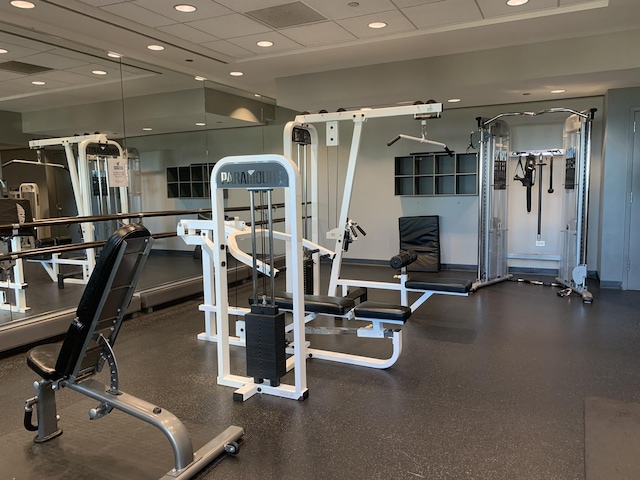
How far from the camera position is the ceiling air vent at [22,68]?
4248 mm

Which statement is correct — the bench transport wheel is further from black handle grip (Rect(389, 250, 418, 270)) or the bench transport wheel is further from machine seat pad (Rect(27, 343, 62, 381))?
black handle grip (Rect(389, 250, 418, 270))

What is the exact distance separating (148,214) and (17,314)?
146 cm

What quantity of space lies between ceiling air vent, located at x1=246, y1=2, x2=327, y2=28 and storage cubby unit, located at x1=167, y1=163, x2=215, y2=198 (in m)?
3.04

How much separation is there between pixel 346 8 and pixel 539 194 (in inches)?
143

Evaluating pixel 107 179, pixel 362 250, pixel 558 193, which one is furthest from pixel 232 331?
pixel 558 193

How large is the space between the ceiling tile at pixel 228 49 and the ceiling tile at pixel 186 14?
0.70m

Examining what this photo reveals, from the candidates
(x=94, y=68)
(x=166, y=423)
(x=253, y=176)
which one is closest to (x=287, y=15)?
(x=253, y=176)

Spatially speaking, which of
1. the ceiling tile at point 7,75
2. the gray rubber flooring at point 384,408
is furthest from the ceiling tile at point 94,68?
the gray rubber flooring at point 384,408

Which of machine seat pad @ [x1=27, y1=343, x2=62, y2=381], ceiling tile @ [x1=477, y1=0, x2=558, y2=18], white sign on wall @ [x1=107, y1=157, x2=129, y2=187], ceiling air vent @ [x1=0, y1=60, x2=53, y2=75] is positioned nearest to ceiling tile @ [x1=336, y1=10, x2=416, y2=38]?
ceiling tile @ [x1=477, y1=0, x2=558, y2=18]

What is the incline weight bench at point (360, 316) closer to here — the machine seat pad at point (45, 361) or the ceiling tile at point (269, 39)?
the machine seat pad at point (45, 361)

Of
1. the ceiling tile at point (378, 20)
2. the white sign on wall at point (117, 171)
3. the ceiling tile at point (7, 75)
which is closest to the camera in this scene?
the ceiling tile at point (378, 20)

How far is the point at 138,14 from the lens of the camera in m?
4.03

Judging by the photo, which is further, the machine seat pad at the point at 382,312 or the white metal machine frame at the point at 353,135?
the white metal machine frame at the point at 353,135

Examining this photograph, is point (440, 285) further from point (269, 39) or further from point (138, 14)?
point (138, 14)
